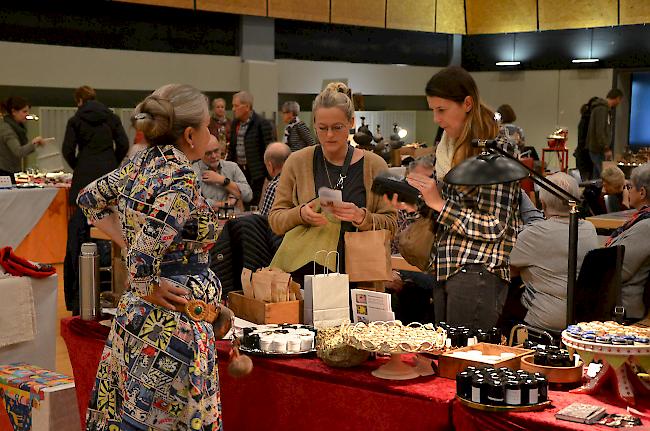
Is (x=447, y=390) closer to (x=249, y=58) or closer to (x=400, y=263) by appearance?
(x=400, y=263)

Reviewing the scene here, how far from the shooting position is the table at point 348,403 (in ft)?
8.21

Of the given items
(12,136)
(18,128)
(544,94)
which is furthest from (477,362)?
(544,94)

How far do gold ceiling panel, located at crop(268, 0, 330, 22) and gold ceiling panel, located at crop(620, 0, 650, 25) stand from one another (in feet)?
14.4

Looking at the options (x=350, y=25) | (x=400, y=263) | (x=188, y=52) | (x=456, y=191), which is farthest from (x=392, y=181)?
(x=350, y=25)

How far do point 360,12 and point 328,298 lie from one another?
11.0m

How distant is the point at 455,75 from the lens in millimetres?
3082

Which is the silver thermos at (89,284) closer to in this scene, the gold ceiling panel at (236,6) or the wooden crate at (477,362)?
the wooden crate at (477,362)

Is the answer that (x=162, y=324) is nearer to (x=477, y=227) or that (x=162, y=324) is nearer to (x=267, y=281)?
(x=267, y=281)

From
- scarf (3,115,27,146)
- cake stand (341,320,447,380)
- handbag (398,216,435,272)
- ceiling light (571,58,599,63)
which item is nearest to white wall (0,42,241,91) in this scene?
scarf (3,115,27,146)

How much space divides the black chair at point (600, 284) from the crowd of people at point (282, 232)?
10 cm

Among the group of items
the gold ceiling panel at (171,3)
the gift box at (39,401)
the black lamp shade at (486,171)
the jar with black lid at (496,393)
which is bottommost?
the gift box at (39,401)

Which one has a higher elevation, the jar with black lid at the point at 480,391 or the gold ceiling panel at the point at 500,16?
the gold ceiling panel at the point at 500,16

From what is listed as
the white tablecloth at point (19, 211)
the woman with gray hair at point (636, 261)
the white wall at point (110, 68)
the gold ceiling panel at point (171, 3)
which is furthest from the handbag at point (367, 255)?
the gold ceiling panel at point (171, 3)

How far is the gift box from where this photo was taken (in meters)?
3.57
